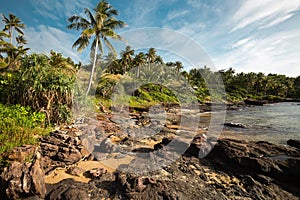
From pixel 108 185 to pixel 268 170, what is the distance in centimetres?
516

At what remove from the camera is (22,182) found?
3.55 m

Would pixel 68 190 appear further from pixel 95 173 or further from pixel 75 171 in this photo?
pixel 75 171

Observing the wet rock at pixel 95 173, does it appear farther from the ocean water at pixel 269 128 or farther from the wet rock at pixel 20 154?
the ocean water at pixel 269 128

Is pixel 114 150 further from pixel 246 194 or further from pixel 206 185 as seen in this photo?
pixel 246 194

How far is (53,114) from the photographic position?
8766 millimetres

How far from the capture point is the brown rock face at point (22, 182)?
3447 millimetres

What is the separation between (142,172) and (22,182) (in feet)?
10.4

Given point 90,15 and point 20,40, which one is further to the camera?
point 20,40

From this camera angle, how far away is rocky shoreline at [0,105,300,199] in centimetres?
380

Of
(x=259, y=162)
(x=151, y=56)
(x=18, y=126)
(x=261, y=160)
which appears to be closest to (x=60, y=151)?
(x=18, y=126)

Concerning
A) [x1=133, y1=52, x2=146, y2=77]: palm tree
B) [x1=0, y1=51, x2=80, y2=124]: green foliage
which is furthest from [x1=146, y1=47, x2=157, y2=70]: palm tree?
[x1=0, y1=51, x2=80, y2=124]: green foliage

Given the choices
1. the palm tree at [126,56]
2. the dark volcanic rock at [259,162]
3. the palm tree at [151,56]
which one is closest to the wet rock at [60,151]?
the dark volcanic rock at [259,162]

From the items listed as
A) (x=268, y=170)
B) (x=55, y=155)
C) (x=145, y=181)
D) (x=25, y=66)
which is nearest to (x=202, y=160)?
(x=268, y=170)

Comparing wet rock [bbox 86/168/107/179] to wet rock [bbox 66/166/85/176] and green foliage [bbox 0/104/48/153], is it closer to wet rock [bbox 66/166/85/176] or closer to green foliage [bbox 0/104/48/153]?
wet rock [bbox 66/166/85/176]
